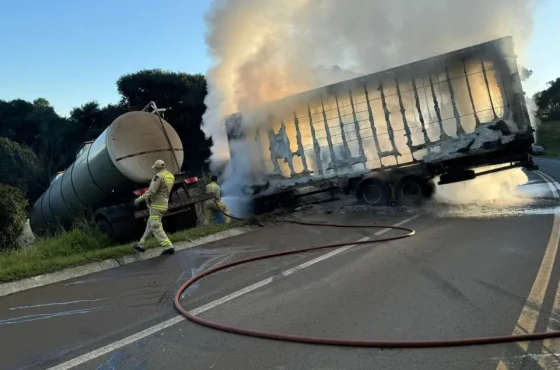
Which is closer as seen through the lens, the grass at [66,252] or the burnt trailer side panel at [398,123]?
the grass at [66,252]

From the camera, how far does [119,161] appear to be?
379 inches

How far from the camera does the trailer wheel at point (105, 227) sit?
31.4 feet

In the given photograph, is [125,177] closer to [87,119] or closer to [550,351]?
[550,351]

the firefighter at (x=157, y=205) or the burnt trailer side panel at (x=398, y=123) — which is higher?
the burnt trailer side panel at (x=398, y=123)

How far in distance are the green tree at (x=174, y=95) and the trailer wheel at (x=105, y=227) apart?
1697 centimetres

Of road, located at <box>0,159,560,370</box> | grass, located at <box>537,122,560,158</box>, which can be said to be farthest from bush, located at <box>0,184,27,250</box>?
grass, located at <box>537,122,560,158</box>

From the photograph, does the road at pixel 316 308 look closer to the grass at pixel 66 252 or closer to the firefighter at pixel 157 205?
the firefighter at pixel 157 205

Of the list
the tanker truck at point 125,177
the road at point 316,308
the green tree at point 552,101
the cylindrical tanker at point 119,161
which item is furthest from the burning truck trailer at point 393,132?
the green tree at point 552,101

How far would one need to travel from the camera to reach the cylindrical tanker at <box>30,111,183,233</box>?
9711 mm

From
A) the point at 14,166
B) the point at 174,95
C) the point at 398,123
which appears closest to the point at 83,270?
the point at 398,123

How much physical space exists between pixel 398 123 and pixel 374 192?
1982 millimetres

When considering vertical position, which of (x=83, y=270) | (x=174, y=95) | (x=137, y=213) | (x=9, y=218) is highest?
(x=174, y=95)

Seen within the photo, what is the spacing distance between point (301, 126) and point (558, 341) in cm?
967

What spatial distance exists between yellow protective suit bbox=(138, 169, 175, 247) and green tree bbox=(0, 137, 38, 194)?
2003cm
